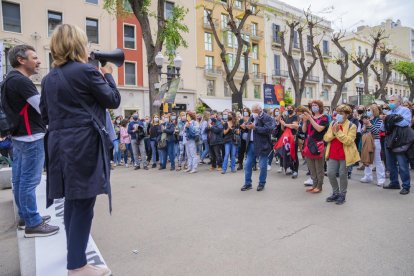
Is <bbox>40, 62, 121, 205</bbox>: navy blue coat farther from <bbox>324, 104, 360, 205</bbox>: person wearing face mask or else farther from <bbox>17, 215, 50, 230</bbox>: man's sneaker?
<bbox>324, 104, 360, 205</bbox>: person wearing face mask

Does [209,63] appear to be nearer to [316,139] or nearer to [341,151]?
[316,139]

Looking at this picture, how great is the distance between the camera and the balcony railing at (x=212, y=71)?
34.9m

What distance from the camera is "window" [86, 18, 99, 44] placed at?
27906 mm

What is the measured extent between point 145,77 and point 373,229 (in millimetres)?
28362

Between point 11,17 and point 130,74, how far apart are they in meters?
9.86

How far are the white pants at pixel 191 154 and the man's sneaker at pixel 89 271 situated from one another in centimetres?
727

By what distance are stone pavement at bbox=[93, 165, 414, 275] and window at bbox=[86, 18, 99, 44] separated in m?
24.2

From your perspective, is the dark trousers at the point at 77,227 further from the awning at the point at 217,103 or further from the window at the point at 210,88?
the window at the point at 210,88

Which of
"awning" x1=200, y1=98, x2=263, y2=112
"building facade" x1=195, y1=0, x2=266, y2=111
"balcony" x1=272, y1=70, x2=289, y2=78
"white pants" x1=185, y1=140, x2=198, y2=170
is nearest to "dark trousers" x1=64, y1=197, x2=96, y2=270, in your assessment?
"white pants" x1=185, y1=140, x2=198, y2=170

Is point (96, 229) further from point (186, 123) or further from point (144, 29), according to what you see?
point (144, 29)

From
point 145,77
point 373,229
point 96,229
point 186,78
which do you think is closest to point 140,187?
point 96,229

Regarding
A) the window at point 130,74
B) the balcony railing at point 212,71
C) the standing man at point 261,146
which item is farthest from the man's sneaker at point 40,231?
the balcony railing at point 212,71

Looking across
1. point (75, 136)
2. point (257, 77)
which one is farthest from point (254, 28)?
point (75, 136)

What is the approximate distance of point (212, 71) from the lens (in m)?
35.3
